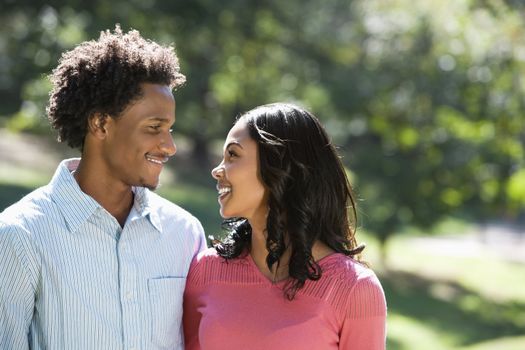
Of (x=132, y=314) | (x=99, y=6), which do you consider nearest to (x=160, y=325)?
(x=132, y=314)

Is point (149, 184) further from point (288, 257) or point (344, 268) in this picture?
point (344, 268)

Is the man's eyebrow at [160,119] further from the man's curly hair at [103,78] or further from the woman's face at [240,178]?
the woman's face at [240,178]

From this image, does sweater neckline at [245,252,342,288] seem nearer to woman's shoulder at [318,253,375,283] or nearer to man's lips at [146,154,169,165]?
woman's shoulder at [318,253,375,283]

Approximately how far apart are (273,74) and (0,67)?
624 centimetres

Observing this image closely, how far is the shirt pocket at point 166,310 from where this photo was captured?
306 centimetres

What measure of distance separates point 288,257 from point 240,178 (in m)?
0.34

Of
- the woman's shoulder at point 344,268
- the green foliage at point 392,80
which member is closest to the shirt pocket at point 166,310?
the woman's shoulder at point 344,268

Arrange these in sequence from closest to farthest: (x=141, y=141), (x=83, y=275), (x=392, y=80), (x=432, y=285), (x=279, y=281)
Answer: (x=83, y=275) → (x=141, y=141) → (x=279, y=281) → (x=392, y=80) → (x=432, y=285)

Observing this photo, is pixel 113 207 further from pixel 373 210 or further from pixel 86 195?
pixel 373 210

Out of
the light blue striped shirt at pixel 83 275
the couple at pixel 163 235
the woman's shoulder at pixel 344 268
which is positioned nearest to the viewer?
the light blue striped shirt at pixel 83 275

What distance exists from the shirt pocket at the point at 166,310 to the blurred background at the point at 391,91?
31.8ft

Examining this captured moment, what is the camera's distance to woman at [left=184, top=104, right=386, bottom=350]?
2.99 m

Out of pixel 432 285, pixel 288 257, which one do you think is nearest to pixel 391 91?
pixel 432 285

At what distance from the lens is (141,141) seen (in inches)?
119
